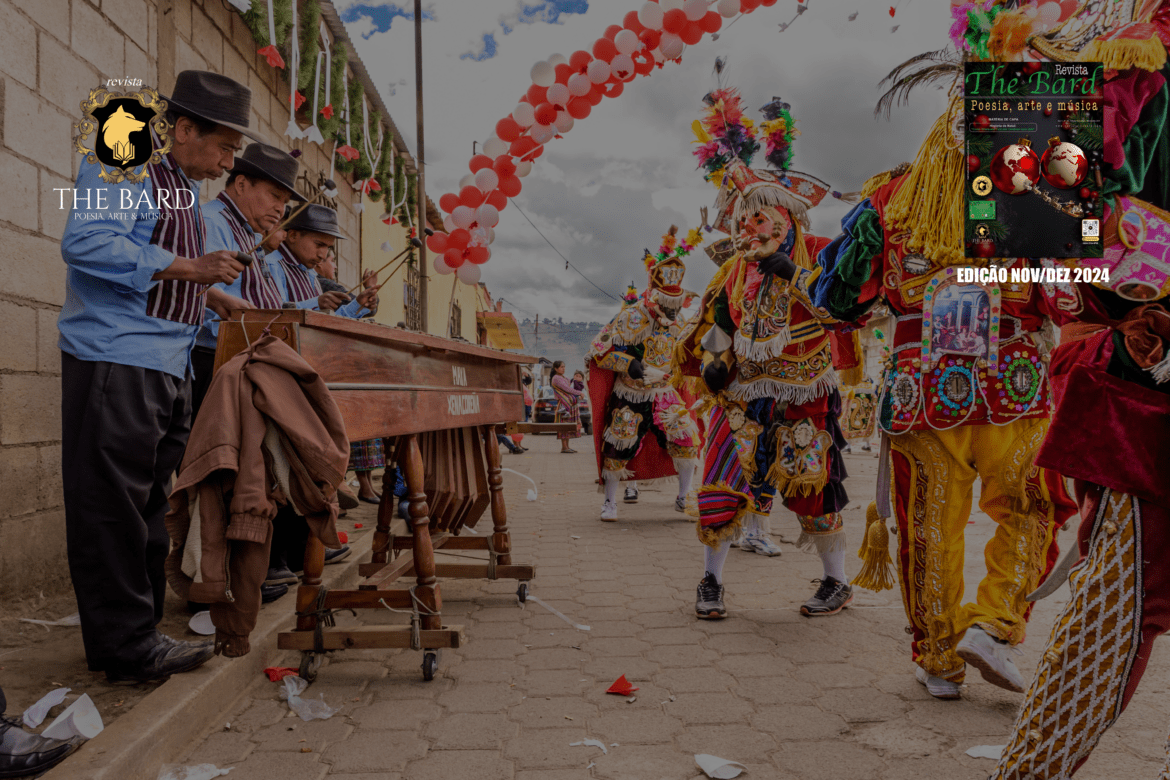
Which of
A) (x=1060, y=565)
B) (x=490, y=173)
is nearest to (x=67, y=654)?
(x=1060, y=565)

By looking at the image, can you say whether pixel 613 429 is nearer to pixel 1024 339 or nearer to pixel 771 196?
pixel 771 196

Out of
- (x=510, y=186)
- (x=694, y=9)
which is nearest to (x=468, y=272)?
(x=510, y=186)

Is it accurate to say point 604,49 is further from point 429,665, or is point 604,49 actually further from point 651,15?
point 429,665

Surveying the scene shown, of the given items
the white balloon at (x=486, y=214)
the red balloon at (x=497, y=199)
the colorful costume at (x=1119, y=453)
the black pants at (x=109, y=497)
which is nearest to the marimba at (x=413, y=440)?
the black pants at (x=109, y=497)

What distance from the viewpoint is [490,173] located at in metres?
7.48

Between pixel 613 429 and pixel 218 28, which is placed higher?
pixel 218 28

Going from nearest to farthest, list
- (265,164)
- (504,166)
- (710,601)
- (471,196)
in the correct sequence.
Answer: (265,164) → (710,601) → (504,166) → (471,196)

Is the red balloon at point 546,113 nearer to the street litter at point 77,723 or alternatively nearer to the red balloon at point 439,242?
the red balloon at point 439,242

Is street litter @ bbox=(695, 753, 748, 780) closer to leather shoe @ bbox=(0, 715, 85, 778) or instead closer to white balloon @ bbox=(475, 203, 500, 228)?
leather shoe @ bbox=(0, 715, 85, 778)

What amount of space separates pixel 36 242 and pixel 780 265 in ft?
11.4

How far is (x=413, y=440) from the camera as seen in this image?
2.90m

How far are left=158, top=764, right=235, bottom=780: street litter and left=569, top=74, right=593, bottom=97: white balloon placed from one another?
6.54 metres

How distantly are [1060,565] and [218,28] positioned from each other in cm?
636

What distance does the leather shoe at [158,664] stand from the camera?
2369mm
